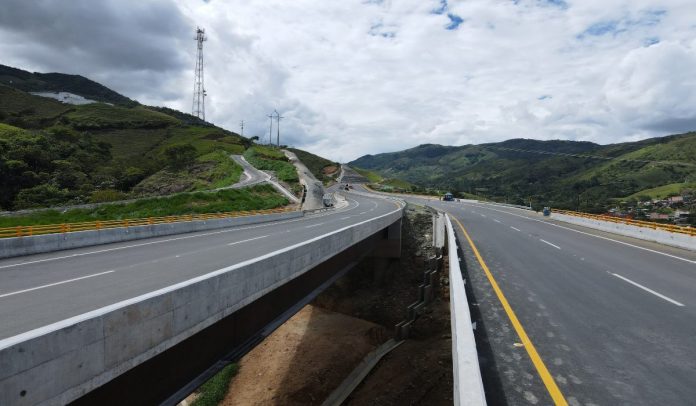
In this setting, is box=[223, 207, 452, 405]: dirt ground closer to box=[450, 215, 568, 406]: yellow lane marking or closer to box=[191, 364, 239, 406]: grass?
box=[191, 364, 239, 406]: grass

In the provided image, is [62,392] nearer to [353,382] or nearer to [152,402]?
[152,402]

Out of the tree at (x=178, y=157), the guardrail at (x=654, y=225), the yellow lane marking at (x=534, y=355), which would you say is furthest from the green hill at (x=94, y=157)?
the guardrail at (x=654, y=225)

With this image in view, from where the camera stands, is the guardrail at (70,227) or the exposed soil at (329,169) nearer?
the guardrail at (70,227)

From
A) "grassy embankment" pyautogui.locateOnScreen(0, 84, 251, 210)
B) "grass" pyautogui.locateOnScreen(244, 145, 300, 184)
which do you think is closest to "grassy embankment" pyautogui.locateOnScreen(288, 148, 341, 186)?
"grassy embankment" pyautogui.locateOnScreen(0, 84, 251, 210)

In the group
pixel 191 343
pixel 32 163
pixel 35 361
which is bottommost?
pixel 191 343

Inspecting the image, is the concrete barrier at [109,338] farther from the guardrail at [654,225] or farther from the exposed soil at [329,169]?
the exposed soil at [329,169]

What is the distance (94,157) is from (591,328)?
2976 inches

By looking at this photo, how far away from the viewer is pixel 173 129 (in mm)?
114812

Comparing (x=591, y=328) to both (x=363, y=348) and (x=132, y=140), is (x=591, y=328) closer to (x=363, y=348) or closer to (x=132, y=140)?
(x=363, y=348)

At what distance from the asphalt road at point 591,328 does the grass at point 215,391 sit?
14430 millimetres

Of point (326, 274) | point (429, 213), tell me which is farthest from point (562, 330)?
point (429, 213)

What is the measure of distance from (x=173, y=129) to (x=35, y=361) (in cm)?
12414

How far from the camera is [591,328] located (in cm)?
671

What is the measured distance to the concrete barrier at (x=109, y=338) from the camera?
146 inches
